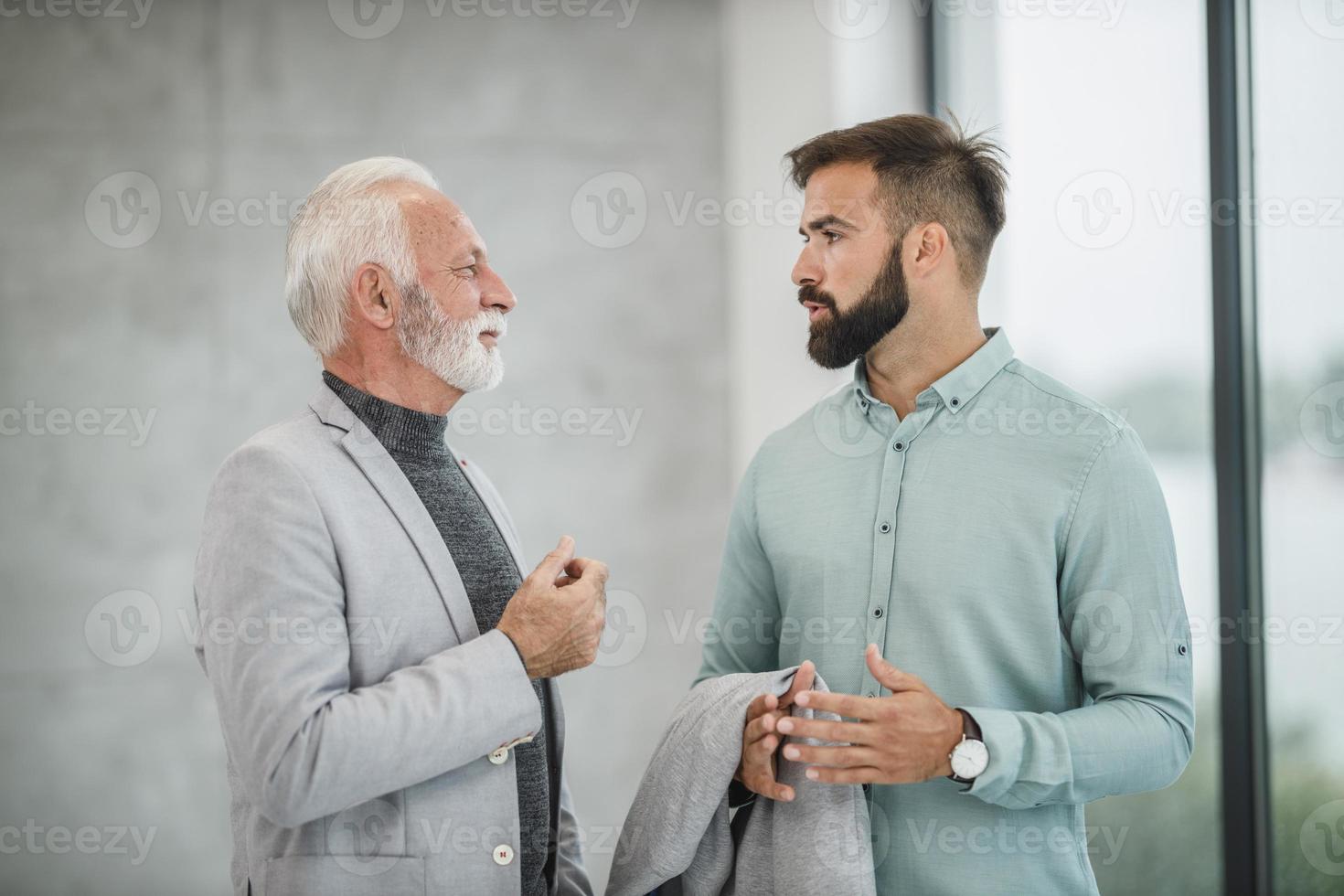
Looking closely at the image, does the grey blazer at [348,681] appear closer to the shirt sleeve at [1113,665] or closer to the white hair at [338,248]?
the white hair at [338,248]

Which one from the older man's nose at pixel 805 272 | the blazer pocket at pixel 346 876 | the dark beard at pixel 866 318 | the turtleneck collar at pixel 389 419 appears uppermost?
the older man's nose at pixel 805 272

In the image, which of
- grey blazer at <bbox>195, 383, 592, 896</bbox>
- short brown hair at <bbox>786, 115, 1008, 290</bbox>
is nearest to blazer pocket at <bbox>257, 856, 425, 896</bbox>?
grey blazer at <bbox>195, 383, 592, 896</bbox>

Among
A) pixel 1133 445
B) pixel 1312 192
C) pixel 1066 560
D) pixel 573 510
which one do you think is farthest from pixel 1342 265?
pixel 573 510

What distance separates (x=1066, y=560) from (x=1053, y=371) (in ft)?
4.61

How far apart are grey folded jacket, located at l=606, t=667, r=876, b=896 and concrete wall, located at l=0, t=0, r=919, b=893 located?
69.7 inches

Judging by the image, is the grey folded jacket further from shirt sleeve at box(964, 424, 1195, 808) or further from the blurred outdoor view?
the blurred outdoor view

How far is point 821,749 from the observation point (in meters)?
1.36

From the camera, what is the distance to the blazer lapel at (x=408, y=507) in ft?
4.66

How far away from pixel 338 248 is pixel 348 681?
65 cm

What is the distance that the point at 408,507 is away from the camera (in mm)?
1440

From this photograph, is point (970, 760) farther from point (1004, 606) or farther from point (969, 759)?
point (1004, 606)

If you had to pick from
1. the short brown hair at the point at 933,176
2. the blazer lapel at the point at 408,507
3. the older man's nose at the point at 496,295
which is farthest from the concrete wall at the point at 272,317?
the blazer lapel at the point at 408,507

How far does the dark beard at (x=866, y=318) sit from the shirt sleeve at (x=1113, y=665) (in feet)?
1.29

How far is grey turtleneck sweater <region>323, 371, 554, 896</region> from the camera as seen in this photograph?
59.1 inches
